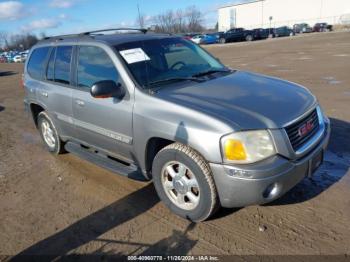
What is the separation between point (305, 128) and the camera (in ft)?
11.1

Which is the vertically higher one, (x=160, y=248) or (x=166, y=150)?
(x=166, y=150)

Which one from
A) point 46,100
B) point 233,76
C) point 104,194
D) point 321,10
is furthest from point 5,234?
point 321,10

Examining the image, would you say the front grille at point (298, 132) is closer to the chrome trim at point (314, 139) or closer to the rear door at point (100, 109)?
the chrome trim at point (314, 139)

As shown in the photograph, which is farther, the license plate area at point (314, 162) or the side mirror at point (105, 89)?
→ the side mirror at point (105, 89)

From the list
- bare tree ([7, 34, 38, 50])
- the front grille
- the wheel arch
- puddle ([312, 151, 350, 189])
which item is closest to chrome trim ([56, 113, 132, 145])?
the wheel arch

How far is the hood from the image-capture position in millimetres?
3102

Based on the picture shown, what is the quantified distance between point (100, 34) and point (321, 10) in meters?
81.1

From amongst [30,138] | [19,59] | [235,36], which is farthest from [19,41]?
[30,138]

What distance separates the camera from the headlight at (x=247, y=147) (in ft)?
9.81

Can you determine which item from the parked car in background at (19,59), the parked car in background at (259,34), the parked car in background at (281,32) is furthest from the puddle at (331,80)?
the parked car in background at (19,59)

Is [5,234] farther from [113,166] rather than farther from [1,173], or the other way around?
[1,173]

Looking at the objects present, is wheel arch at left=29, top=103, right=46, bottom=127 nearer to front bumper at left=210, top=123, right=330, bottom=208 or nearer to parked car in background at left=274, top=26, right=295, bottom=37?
front bumper at left=210, top=123, right=330, bottom=208

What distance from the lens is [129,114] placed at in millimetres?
3771

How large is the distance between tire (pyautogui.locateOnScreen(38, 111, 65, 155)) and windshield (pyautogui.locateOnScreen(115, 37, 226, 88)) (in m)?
2.07
